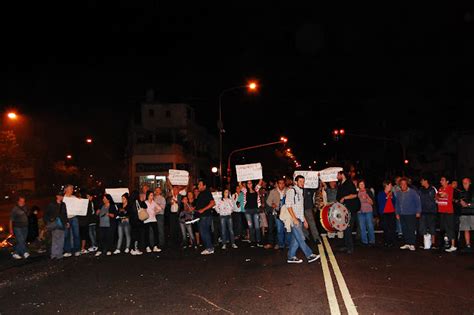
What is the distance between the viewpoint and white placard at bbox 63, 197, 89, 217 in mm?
13493

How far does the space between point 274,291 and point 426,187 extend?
6.68m

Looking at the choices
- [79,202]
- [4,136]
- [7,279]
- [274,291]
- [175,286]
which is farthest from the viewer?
[4,136]

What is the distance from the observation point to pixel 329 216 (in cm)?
1273

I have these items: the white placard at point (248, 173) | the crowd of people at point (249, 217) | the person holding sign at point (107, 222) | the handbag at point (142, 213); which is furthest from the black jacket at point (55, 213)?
the white placard at point (248, 173)

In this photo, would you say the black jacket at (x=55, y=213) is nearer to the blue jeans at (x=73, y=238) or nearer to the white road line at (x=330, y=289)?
the blue jeans at (x=73, y=238)

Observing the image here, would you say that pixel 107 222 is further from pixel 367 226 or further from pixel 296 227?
pixel 367 226

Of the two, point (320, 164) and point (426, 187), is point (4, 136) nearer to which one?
point (426, 187)

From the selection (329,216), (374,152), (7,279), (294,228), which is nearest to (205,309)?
(294,228)

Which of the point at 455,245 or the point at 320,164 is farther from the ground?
the point at 320,164

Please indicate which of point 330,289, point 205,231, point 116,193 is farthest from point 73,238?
point 330,289

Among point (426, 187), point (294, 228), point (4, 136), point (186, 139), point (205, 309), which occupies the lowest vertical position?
point (205, 309)

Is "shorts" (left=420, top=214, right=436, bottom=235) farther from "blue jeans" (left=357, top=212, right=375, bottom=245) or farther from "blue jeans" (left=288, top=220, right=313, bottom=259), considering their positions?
"blue jeans" (left=288, top=220, right=313, bottom=259)

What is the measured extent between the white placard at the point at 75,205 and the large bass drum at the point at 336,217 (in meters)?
6.66

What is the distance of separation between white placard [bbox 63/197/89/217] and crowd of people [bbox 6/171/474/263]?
0.16m
